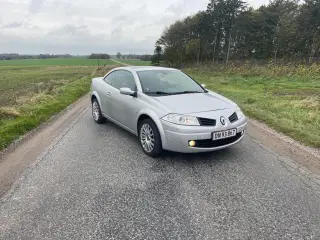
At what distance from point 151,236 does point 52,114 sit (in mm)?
7356

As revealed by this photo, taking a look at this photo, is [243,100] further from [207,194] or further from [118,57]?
[118,57]

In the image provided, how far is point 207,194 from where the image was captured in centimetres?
357

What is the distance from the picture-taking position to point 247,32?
49.3m

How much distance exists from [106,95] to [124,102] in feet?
3.54

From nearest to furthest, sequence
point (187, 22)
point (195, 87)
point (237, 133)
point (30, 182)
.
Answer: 1. point (30, 182)
2. point (237, 133)
3. point (195, 87)
4. point (187, 22)

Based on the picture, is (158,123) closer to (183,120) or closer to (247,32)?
(183,120)

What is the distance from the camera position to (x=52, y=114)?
9.04 meters

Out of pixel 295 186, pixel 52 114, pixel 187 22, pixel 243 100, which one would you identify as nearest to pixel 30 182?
pixel 295 186

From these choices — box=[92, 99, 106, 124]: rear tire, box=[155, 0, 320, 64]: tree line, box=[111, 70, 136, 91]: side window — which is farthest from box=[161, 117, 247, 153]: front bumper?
box=[155, 0, 320, 64]: tree line

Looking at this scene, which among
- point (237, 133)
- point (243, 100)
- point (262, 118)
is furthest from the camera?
point (243, 100)

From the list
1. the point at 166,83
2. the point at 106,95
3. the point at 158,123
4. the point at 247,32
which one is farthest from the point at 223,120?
the point at 247,32

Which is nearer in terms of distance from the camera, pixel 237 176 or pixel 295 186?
pixel 295 186

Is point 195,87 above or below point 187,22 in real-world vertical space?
below

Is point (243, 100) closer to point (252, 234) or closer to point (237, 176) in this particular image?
point (237, 176)
